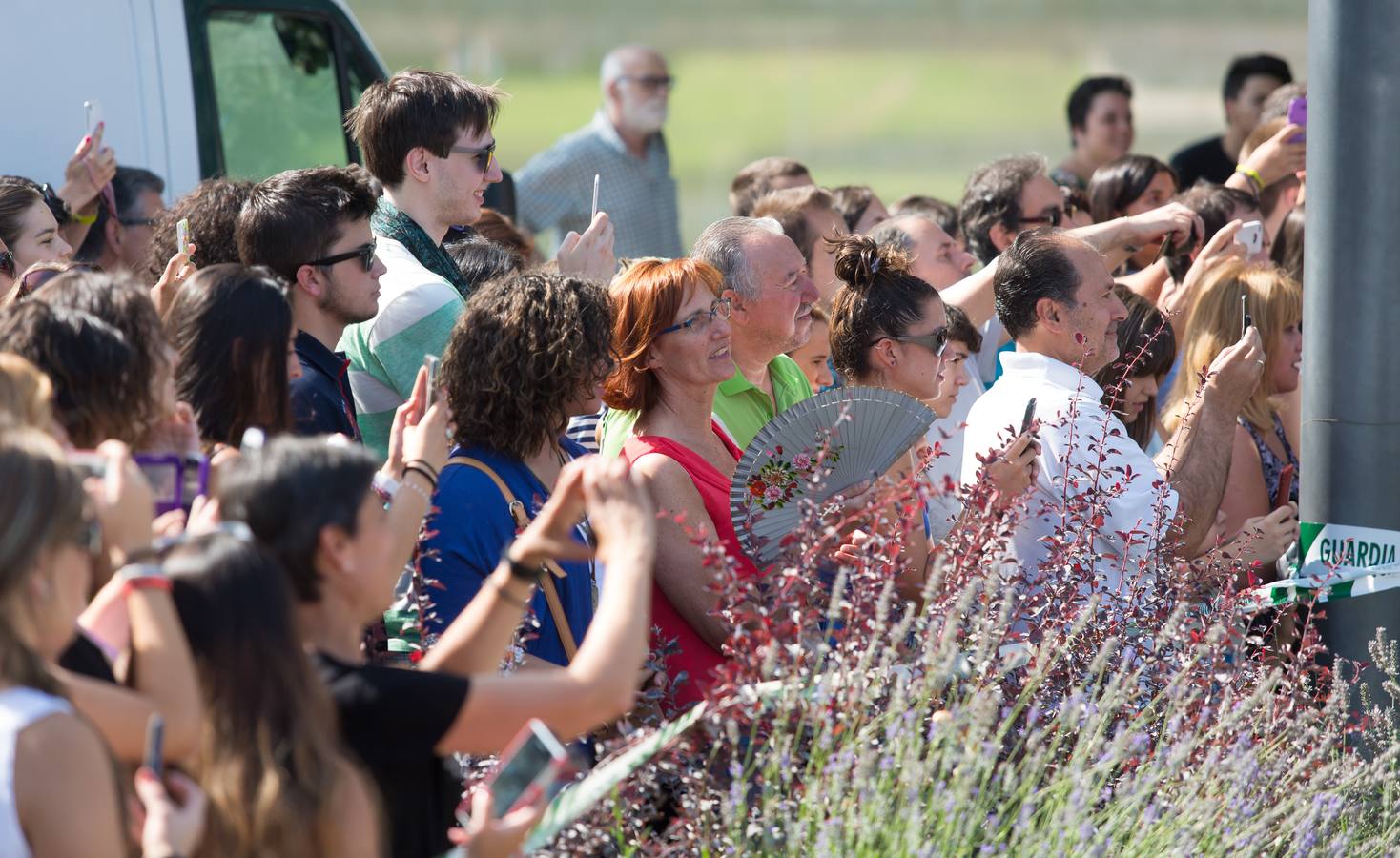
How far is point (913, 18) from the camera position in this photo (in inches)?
517

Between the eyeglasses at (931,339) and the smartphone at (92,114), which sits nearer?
the eyeglasses at (931,339)

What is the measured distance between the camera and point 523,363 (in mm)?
3494

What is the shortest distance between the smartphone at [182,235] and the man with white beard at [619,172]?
425cm

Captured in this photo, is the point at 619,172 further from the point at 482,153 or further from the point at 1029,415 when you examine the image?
the point at 1029,415

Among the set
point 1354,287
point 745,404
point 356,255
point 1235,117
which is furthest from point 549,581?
point 1235,117

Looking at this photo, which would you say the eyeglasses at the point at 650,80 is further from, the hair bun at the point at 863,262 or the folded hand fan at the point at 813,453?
Answer: the folded hand fan at the point at 813,453

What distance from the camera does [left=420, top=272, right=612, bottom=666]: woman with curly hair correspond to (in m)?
3.39

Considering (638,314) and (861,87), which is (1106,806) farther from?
(861,87)

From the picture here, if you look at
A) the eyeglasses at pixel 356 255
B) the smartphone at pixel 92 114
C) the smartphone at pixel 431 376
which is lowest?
the smartphone at pixel 431 376

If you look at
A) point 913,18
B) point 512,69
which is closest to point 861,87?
point 913,18

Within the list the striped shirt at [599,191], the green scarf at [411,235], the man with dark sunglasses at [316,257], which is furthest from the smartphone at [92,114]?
the striped shirt at [599,191]

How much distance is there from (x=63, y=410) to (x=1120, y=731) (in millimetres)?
2000

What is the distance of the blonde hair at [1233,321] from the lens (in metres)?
5.03

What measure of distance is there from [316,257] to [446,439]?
790mm
